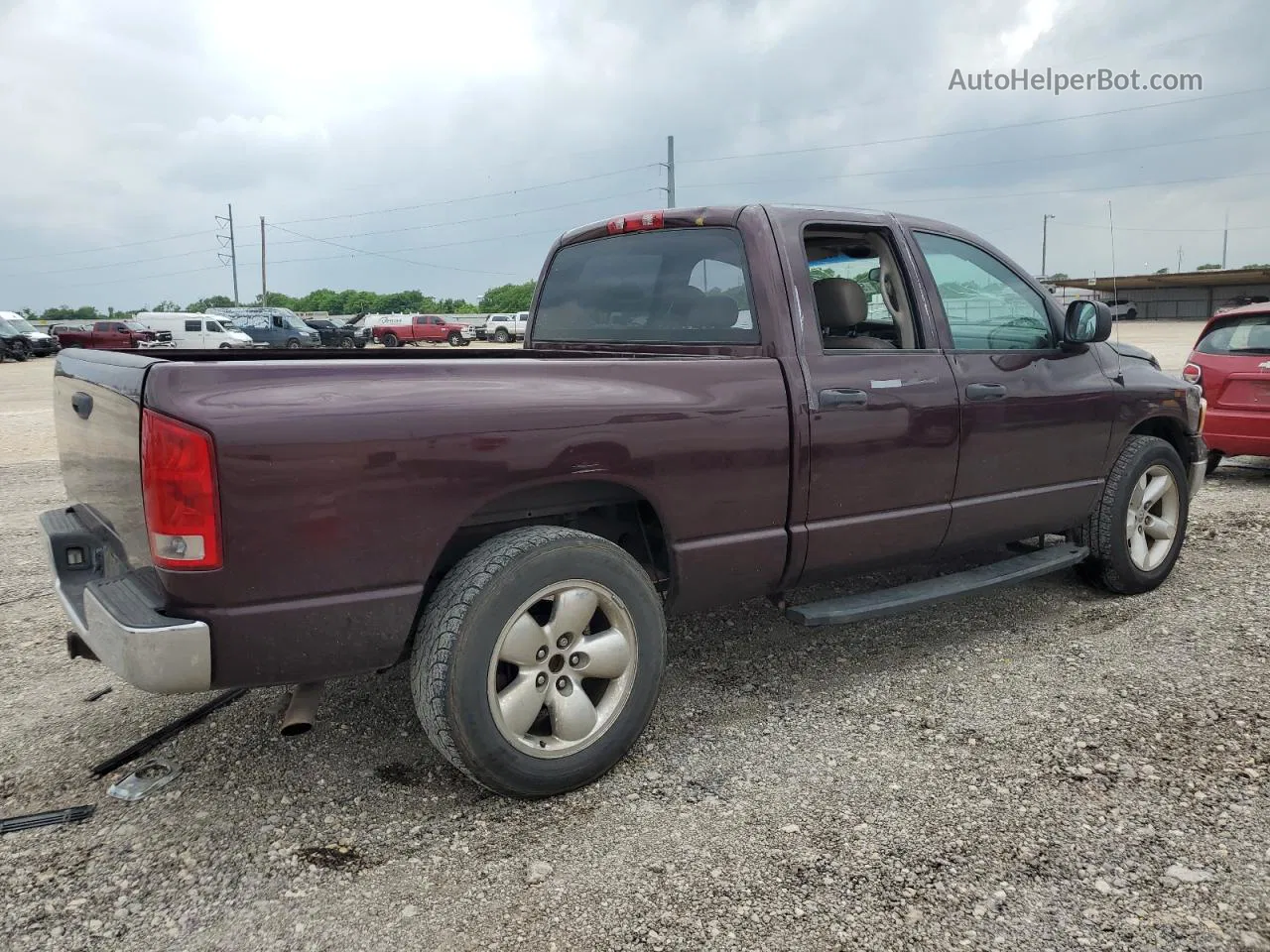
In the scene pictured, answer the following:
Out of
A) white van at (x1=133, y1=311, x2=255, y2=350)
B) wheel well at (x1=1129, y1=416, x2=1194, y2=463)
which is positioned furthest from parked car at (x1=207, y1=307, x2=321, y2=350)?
wheel well at (x1=1129, y1=416, x2=1194, y2=463)

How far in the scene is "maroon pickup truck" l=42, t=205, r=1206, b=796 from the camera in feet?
7.97

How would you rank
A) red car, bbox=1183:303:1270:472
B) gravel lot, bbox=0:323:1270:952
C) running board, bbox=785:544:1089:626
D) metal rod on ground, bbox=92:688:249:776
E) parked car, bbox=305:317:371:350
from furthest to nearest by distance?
1. parked car, bbox=305:317:371:350
2. red car, bbox=1183:303:1270:472
3. running board, bbox=785:544:1089:626
4. metal rod on ground, bbox=92:688:249:776
5. gravel lot, bbox=0:323:1270:952

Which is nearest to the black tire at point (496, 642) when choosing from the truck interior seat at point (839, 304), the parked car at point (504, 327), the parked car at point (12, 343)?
the truck interior seat at point (839, 304)

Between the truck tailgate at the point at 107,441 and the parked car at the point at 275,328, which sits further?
the parked car at the point at 275,328

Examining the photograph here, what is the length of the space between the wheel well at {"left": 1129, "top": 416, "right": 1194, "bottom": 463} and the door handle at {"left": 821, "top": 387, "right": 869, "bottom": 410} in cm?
214

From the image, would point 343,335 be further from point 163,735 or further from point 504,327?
point 163,735

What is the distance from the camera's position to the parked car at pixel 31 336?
34562 millimetres

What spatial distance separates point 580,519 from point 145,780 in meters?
1.63

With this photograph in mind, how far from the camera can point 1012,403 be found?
403cm

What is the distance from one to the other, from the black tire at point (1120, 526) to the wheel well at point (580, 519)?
2.43m

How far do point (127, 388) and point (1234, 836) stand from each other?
10.8ft

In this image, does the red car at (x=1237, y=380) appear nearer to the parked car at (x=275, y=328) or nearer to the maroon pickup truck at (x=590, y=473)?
the maroon pickup truck at (x=590, y=473)

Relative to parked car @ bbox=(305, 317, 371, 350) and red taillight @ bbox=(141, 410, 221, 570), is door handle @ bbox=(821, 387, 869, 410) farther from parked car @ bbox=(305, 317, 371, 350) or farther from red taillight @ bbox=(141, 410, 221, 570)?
parked car @ bbox=(305, 317, 371, 350)

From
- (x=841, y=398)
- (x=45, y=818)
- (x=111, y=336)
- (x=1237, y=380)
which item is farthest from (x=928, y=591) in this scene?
(x=111, y=336)
